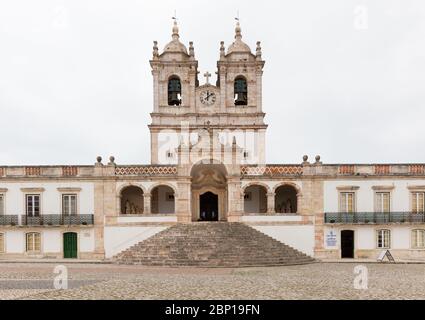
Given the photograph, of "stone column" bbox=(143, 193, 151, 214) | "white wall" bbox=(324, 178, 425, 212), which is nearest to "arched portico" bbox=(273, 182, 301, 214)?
"white wall" bbox=(324, 178, 425, 212)

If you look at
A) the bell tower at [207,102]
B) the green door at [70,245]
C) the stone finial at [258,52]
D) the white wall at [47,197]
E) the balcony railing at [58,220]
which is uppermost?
the stone finial at [258,52]

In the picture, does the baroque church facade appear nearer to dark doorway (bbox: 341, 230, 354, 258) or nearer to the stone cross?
dark doorway (bbox: 341, 230, 354, 258)

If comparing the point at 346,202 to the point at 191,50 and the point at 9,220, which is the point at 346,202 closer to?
the point at 191,50

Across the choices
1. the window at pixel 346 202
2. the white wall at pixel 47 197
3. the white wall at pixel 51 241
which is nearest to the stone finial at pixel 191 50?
the white wall at pixel 47 197

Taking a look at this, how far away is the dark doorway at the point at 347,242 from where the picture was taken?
1204 inches

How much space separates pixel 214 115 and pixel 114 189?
34.7ft

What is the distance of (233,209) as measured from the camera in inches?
1209

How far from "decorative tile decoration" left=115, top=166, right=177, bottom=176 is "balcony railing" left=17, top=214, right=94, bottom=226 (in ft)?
10.6

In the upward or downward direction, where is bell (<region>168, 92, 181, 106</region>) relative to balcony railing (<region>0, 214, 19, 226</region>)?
upward

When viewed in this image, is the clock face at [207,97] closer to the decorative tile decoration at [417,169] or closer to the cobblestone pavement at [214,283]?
the decorative tile decoration at [417,169]

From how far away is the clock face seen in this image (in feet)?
126

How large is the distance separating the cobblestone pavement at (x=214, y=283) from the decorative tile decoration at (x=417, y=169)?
24.6ft
